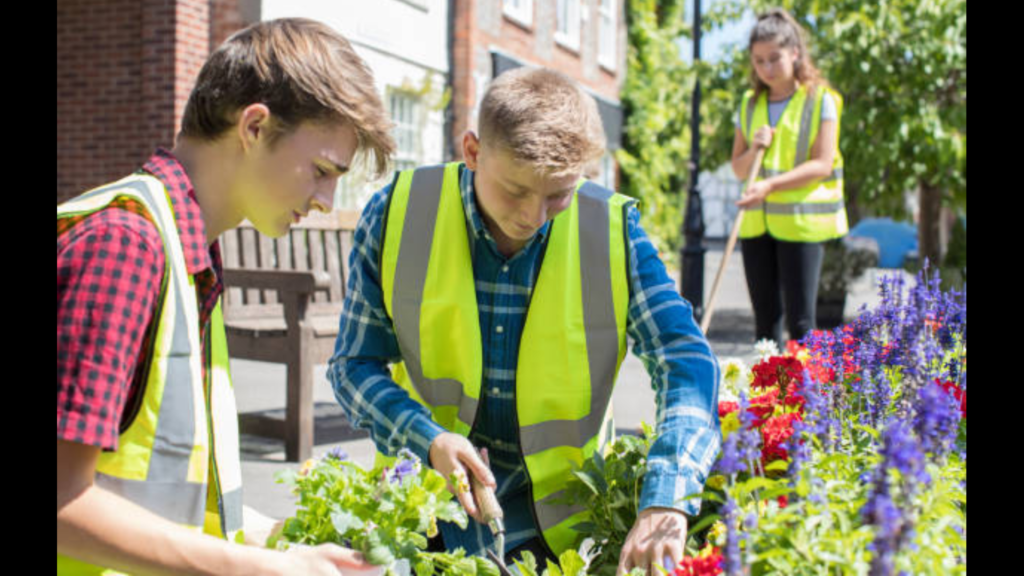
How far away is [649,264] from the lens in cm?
246

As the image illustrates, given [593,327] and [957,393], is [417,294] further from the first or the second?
[957,393]

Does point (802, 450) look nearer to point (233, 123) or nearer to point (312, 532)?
point (312, 532)

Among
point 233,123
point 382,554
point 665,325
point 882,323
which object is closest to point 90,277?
point 233,123

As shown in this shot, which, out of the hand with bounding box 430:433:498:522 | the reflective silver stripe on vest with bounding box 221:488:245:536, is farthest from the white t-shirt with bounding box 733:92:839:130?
the reflective silver stripe on vest with bounding box 221:488:245:536

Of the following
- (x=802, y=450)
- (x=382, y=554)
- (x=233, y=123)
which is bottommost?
(x=382, y=554)

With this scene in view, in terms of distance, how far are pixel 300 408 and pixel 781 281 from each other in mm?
2575

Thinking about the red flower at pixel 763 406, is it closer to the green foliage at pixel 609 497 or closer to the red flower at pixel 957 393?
the green foliage at pixel 609 497

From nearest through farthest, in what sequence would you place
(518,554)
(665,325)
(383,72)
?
(665,325) < (518,554) < (383,72)

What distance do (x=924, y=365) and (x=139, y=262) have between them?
4.46 feet

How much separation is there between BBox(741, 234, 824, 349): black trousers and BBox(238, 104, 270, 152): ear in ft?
13.3

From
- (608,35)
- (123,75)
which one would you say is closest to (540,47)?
(608,35)

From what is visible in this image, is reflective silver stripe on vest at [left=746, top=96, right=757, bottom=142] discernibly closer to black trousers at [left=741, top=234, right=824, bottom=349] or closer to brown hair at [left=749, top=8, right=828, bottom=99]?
brown hair at [left=749, top=8, right=828, bottom=99]

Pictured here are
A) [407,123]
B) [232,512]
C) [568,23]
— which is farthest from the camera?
[568,23]

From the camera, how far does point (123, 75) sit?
37.2ft
